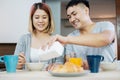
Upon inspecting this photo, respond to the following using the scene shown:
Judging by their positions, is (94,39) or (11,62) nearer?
(11,62)

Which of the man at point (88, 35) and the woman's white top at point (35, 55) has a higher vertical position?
the man at point (88, 35)

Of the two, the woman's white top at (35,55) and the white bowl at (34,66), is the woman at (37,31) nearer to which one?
the woman's white top at (35,55)

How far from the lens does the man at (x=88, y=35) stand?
1368 millimetres

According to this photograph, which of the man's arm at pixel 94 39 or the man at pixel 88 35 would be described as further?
the man at pixel 88 35

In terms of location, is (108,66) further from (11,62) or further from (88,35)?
(11,62)

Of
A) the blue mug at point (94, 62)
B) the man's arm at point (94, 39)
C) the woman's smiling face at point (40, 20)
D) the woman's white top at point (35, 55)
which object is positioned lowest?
the woman's white top at point (35, 55)

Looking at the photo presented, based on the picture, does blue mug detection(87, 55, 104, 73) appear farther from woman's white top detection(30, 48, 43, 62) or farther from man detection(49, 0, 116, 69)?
woman's white top detection(30, 48, 43, 62)

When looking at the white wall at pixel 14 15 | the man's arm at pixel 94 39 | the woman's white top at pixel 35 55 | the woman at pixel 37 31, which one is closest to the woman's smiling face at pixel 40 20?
the woman at pixel 37 31

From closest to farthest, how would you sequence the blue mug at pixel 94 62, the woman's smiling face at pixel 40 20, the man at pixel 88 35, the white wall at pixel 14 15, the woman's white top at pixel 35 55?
1. the blue mug at pixel 94 62
2. the man at pixel 88 35
3. the woman's white top at pixel 35 55
4. the woman's smiling face at pixel 40 20
5. the white wall at pixel 14 15

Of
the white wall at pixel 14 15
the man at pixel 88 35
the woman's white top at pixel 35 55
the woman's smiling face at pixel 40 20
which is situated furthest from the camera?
the white wall at pixel 14 15

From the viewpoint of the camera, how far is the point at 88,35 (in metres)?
1.32

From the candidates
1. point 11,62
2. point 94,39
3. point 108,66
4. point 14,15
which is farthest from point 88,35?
point 14,15

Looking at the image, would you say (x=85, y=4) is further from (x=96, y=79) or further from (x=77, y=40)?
(x=96, y=79)

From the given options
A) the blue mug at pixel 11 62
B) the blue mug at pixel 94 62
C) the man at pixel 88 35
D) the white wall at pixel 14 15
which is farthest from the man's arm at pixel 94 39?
the white wall at pixel 14 15
